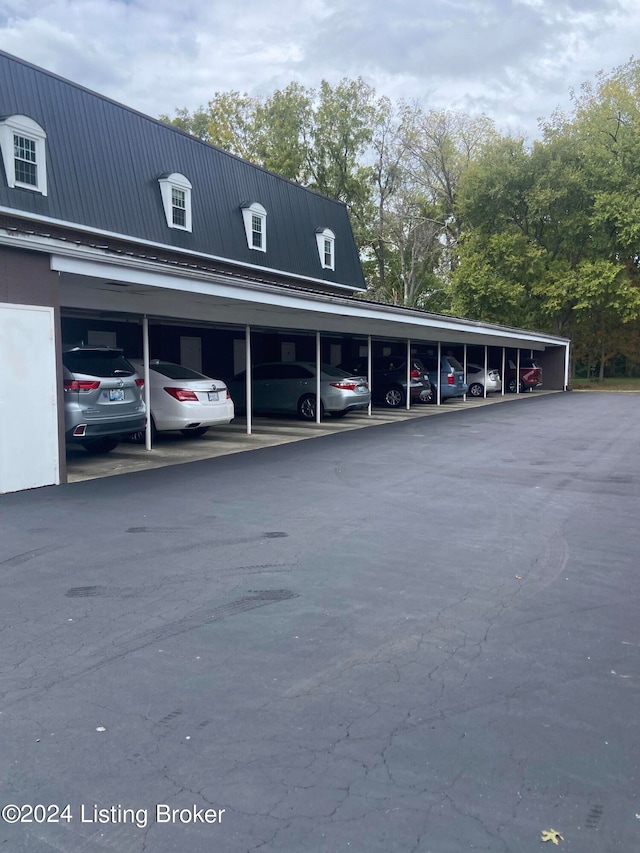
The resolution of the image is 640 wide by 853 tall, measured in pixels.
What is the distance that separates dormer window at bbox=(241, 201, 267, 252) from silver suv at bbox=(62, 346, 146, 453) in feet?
37.9

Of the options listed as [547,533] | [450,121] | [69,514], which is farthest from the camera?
[450,121]

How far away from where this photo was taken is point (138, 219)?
58.0 feet

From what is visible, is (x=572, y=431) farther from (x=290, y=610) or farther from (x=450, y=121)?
(x=450, y=121)

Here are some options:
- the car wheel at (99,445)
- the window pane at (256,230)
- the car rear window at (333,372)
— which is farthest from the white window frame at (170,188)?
the car wheel at (99,445)

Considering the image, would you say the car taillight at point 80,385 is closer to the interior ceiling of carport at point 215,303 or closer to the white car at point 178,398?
the interior ceiling of carport at point 215,303

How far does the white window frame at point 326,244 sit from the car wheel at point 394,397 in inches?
230

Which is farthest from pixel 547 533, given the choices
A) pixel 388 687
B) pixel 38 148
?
pixel 38 148

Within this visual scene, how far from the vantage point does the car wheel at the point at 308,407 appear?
60.0 feet

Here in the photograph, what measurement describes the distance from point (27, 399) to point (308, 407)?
10044 millimetres

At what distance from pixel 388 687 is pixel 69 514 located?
16.2ft

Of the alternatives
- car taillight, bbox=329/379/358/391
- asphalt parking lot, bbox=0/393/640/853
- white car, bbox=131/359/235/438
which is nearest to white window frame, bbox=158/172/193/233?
car taillight, bbox=329/379/358/391

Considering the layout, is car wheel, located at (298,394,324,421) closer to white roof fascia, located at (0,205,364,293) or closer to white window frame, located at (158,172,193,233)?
white roof fascia, located at (0,205,364,293)

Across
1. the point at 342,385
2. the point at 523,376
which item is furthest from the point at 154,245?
the point at 523,376

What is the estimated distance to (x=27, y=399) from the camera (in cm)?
891
